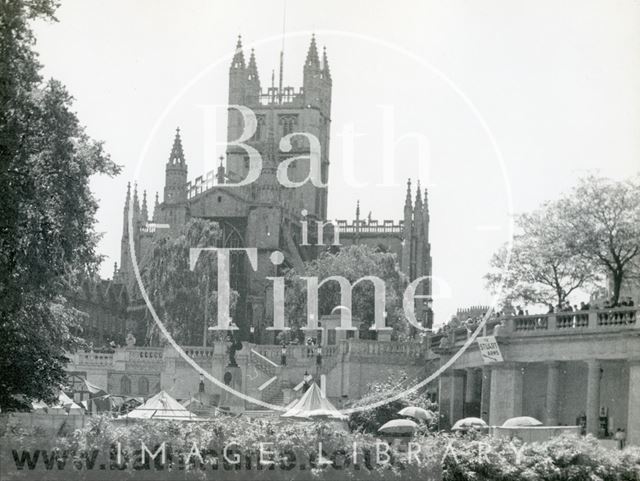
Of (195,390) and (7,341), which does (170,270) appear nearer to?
(195,390)

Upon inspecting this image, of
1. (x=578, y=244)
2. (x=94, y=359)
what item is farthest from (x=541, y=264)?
(x=94, y=359)

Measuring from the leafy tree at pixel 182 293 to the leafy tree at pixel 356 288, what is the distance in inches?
202

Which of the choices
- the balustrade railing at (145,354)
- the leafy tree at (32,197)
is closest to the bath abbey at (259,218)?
the balustrade railing at (145,354)

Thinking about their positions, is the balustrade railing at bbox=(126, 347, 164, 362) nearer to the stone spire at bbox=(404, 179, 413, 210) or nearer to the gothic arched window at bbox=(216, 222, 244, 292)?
the gothic arched window at bbox=(216, 222, 244, 292)

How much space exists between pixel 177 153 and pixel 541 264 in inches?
2324

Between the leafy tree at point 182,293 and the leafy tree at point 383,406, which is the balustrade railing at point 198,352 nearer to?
the leafy tree at point 383,406

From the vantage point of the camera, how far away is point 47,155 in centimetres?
3631

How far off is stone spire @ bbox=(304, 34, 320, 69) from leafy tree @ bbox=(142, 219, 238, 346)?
4273 cm

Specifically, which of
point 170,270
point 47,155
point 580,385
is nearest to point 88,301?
point 170,270

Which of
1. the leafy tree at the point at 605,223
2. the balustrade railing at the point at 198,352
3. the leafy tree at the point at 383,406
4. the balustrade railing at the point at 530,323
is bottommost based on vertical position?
the leafy tree at the point at 383,406

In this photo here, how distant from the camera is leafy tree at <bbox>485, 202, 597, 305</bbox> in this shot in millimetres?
55469

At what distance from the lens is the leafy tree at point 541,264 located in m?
55.5

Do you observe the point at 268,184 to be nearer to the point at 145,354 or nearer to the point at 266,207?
the point at 266,207

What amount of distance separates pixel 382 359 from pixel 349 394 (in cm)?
212
